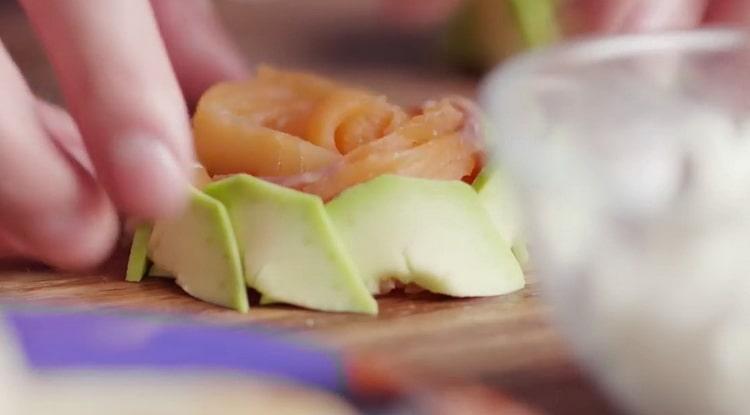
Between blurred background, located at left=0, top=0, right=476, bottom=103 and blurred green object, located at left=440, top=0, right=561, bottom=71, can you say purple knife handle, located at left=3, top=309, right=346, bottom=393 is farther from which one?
blurred green object, located at left=440, top=0, right=561, bottom=71

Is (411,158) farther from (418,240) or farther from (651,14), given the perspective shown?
(651,14)

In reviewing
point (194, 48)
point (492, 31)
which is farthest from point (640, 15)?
point (492, 31)

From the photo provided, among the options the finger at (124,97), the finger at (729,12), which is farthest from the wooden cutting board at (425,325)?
the finger at (729,12)

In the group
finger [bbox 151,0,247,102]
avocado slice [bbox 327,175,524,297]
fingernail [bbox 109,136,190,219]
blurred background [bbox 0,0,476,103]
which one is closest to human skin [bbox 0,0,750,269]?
fingernail [bbox 109,136,190,219]

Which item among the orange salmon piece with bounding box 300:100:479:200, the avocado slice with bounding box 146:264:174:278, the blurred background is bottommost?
the blurred background

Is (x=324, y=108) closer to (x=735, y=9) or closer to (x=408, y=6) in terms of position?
(x=735, y=9)

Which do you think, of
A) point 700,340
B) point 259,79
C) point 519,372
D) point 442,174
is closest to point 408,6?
point 259,79
